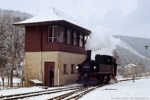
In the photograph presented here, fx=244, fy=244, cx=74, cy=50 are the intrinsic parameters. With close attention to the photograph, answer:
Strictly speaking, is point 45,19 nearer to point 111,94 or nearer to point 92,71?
point 92,71

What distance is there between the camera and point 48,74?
21.8 meters

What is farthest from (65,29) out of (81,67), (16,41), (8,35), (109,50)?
(8,35)

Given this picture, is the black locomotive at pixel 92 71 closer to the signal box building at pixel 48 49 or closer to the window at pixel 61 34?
the signal box building at pixel 48 49

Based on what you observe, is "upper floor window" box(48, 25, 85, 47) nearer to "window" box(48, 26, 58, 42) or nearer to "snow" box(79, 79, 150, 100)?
"window" box(48, 26, 58, 42)

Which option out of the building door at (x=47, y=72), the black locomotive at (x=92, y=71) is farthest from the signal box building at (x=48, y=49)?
the black locomotive at (x=92, y=71)

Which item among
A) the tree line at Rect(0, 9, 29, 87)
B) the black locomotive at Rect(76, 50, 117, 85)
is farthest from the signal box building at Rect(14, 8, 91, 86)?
the tree line at Rect(0, 9, 29, 87)

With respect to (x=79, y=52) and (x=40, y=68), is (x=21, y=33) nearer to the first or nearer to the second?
(x=79, y=52)

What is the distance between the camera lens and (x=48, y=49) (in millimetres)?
21953

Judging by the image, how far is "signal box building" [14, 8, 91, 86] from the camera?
21.5 m

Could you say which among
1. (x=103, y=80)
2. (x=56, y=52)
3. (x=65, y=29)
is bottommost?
(x=103, y=80)

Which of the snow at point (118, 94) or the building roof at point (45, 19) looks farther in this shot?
the building roof at point (45, 19)

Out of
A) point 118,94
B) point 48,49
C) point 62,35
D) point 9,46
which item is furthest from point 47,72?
point 9,46

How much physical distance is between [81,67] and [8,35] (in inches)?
916

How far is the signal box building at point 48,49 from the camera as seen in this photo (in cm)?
2150
